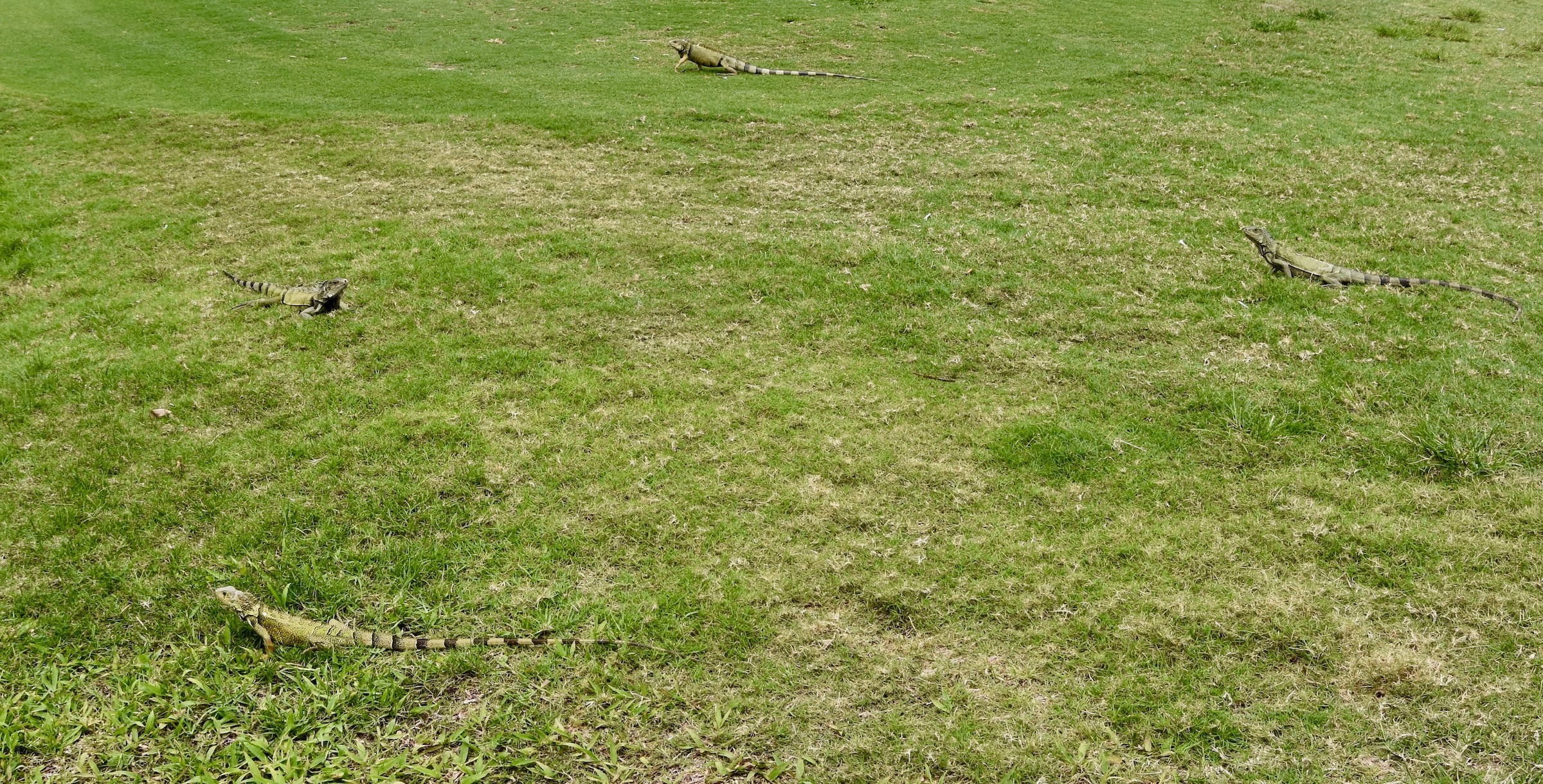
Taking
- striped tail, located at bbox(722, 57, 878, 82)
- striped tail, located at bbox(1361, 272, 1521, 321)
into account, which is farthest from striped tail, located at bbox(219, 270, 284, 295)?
striped tail, located at bbox(1361, 272, 1521, 321)

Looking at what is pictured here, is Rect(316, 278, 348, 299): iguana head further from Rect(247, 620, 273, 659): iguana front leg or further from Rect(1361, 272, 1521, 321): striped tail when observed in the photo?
Rect(1361, 272, 1521, 321): striped tail

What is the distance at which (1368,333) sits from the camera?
16.4 feet

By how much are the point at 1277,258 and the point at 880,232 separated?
275 centimetres

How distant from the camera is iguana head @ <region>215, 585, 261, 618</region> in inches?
128

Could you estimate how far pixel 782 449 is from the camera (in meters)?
4.26

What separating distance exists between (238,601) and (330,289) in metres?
2.76

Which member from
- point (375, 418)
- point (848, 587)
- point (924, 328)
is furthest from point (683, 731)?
point (924, 328)

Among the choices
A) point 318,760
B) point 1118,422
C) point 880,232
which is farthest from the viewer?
point 880,232

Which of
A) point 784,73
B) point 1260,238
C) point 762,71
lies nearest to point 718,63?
point 762,71

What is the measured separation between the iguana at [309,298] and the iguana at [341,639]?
272 cm

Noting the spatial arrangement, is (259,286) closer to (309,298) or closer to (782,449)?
(309,298)

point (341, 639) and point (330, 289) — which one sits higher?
point (330, 289)

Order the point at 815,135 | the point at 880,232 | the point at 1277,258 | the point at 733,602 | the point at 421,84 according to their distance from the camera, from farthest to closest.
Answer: the point at 421,84, the point at 815,135, the point at 880,232, the point at 1277,258, the point at 733,602

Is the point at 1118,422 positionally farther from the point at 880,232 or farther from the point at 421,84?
the point at 421,84
